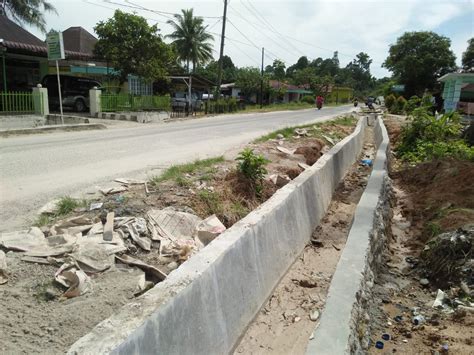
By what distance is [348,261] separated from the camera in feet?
15.0

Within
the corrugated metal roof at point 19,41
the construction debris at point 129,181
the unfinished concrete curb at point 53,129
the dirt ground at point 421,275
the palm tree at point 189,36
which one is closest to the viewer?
the dirt ground at point 421,275

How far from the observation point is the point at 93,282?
130 inches

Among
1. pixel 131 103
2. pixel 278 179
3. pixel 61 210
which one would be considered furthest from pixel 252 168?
pixel 131 103

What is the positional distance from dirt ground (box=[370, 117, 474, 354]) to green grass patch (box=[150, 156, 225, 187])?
3125 mm

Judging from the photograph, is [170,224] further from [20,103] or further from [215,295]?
[20,103]

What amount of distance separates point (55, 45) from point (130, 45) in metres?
6.64

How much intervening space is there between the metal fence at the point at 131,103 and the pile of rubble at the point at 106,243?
59.2 feet

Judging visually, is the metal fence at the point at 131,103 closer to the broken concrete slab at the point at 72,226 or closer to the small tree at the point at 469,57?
the broken concrete slab at the point at 72,226

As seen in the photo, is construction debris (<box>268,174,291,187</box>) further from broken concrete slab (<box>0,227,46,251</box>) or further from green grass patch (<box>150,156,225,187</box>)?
broken concrete slab (<box>0,227,46,251</box>)

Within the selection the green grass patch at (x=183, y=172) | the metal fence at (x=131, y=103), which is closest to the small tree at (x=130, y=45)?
the metal fence at (x=131, y=103)

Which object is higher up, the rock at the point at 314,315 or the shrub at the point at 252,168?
the shrub at the point at 252,168

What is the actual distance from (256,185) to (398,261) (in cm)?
248

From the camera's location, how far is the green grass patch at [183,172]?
20.7 ft

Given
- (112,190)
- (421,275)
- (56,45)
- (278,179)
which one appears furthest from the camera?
(56,45)
